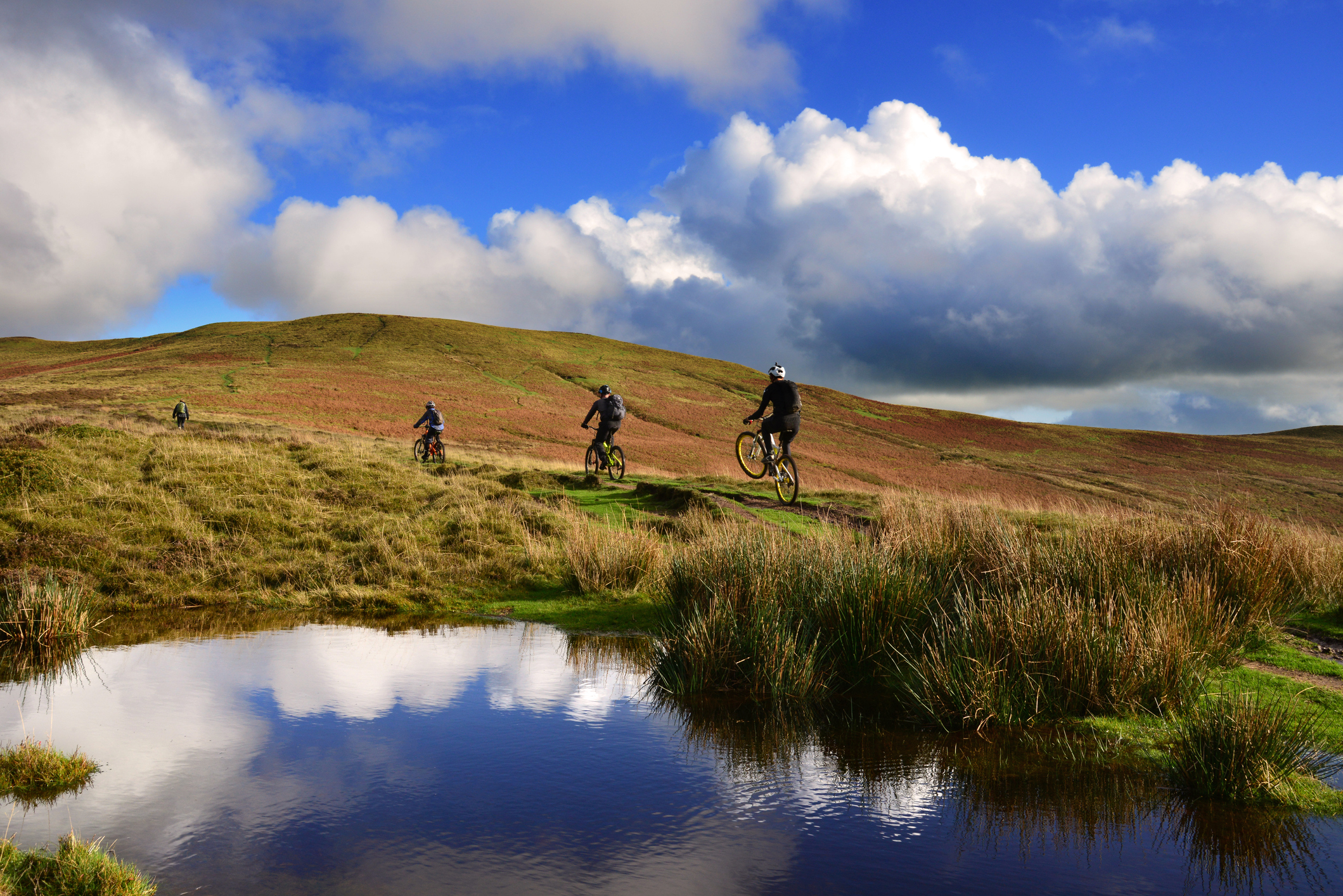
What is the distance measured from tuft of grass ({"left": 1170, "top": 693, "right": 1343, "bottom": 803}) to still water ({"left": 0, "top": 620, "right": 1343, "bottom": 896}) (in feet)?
0.79

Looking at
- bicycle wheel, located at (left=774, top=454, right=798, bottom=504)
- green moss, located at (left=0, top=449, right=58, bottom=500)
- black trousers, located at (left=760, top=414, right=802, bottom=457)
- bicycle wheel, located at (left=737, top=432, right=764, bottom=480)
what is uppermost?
black trousers, located at (left=760, top=414, right=802, bottom=457)

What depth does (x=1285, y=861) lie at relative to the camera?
16.6 ft

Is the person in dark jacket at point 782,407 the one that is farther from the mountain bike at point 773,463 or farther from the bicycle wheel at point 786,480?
the bicycle wheel at point 786,480

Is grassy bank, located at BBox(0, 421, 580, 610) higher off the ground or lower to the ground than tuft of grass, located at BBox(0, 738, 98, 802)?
higher

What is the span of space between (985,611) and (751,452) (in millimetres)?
10654

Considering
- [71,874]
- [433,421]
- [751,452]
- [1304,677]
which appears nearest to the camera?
[71,874]

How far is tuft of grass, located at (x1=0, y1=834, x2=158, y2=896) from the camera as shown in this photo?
14.9ft

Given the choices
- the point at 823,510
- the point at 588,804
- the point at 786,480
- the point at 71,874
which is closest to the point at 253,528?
the point at 786,480

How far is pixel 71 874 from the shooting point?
15.2ft

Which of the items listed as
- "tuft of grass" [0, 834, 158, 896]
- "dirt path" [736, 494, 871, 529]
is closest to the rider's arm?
"dirt path" [736, 494, 871, 529]

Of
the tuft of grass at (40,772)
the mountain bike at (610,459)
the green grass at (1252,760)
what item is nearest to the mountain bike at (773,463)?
the mountain bike at (610,459)

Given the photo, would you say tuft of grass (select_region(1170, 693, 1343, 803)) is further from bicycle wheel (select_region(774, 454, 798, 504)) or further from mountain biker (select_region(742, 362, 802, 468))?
bicycle wheel (select_region(774, 454, 798, 504))

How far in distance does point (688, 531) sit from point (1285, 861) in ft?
36.0

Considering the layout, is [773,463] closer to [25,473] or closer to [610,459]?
[610,459]
